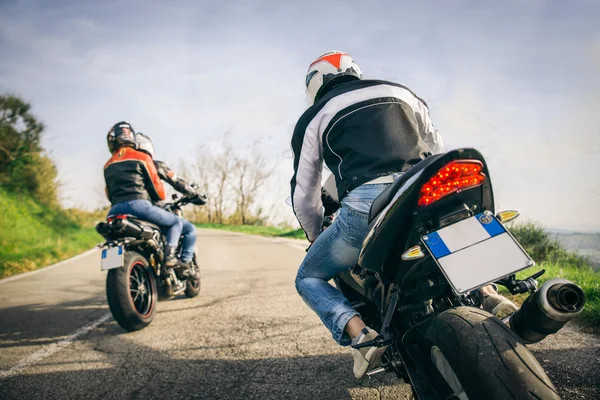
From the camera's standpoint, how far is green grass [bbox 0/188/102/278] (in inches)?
353

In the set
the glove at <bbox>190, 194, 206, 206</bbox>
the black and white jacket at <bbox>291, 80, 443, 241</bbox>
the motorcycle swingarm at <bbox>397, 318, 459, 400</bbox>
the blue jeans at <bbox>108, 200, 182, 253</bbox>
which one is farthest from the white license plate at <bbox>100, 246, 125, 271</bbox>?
the motorcycle swingarm at <bbox>397, 318, 459, 400</bbox>

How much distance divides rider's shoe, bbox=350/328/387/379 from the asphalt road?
0.60 metres

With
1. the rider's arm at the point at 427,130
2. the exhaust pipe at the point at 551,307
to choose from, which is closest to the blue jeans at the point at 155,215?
the rider's arm at the point at 427,130

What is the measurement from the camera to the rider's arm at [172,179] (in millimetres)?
4902

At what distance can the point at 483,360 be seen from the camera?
127 centimetres

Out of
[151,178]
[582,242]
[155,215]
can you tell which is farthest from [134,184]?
[582,242]

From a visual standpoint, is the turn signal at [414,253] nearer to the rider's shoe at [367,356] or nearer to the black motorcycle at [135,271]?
the rider's shoe at [367,356]

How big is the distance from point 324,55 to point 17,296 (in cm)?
588

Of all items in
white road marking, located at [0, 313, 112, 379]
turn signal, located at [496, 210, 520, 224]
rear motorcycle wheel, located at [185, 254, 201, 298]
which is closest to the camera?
turn signal, located at [496, 210, 520, 224]

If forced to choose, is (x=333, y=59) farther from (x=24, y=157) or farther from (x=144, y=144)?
(x=24, y=157)

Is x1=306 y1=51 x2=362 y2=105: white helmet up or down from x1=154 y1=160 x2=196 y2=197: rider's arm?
up

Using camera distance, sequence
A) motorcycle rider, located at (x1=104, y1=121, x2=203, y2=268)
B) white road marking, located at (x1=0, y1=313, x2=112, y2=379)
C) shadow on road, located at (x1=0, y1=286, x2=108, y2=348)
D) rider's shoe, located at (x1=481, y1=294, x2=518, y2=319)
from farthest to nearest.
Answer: motorcycle rider, located at (x1=104, y1=121, x2=203, y2=268) < shadow on road, located at (x1=0, y1=286, x2=108, y2=348) < white road marking, located at (x1=0, y1=313, x2=112, y2=379) < rider's shoe, located at (x1=481, y1=294, x2=518, y2=319)

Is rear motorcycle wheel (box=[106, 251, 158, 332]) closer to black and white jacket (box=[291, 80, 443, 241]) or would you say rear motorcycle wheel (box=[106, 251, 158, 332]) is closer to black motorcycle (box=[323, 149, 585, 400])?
black and white jacket (box=[291, 80, 443, 241])

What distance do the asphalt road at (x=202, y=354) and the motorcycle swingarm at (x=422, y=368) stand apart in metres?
0.71
